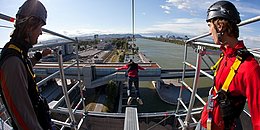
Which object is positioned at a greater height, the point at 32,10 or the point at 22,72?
the point at 32,10

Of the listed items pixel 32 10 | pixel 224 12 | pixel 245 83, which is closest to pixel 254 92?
pixel 245 83

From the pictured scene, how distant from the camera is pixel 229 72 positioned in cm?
108

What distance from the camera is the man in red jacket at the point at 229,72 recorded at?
3.08ft

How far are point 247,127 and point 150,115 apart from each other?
4.97 feet

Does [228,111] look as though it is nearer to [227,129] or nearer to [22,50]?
[227,129]

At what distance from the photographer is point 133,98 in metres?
4.92

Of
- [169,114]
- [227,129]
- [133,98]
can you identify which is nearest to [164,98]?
[133,98]

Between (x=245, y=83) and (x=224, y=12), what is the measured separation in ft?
1.62

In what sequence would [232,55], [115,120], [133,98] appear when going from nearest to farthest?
[232,55] → [115,120] → [133,98]

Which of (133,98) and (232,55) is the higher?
(232,55)

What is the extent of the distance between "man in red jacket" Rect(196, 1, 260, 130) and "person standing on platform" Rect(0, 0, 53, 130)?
Result: 1052mm

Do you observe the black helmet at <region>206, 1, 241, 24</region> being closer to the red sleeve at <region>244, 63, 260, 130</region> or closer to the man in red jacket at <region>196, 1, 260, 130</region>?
the man in red jacket at <region>196, 1, 260, 130</region>

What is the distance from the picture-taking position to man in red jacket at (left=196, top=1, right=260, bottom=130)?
37.0 inches

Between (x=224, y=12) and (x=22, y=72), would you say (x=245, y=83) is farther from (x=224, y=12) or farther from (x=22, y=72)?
(x=22, y=72)
